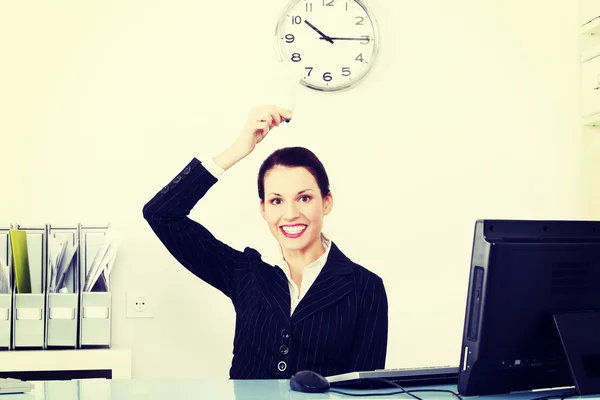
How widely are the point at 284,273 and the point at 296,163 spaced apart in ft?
1.42

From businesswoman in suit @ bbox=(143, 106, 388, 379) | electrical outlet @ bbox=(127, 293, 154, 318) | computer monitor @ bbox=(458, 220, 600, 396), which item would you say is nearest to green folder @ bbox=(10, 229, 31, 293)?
electrical outlet @ bbox=(127, 293, 154, 318)

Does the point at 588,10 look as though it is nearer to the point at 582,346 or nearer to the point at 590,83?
the point at 590,83

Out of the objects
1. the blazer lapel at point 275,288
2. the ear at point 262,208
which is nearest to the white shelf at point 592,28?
the ear at point 262,208

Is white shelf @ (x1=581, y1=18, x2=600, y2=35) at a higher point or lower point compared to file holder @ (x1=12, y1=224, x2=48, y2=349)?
higher

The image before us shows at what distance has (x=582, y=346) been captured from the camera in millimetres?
1312

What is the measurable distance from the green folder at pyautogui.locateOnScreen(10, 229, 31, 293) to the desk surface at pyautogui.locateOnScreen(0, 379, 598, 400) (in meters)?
0.96

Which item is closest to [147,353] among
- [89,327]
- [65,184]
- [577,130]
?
[89,327]

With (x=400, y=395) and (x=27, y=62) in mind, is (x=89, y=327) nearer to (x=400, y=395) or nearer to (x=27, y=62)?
(x=27, y=62)

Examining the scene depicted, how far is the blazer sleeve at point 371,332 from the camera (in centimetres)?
223

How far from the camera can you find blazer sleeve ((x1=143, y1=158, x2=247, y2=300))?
2.22 metres

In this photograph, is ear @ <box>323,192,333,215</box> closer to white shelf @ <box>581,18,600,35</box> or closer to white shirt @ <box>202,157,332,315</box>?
white shirt @ <box>202,157,332,315</box>

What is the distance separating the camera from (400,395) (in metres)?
1.36

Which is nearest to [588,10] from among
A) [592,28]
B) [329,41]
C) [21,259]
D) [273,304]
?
[592,28]

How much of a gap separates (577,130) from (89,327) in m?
2.07
